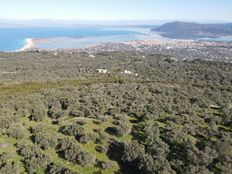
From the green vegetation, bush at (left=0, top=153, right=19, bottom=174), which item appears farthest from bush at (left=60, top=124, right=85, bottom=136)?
bush at (left=0, top=153, right=19, bottom=174)

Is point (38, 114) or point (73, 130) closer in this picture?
point (73, 130)

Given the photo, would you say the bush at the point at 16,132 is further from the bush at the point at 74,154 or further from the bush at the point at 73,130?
the bush at the point at 74,154

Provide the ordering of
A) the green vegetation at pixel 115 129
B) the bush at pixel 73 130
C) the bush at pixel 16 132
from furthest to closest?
the bush at pixel 73 130 → the bush at pixel 16 132 → the green vegetation at pixel 115 129

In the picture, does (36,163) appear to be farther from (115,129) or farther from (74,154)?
(115,129)

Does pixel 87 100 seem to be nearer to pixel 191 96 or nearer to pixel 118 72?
pixel 191 96

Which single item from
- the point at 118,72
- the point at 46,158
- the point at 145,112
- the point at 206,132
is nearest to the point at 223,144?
the point at 206,132

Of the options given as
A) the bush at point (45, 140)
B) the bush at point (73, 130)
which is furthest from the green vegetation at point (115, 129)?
the bush at point (73, 130)

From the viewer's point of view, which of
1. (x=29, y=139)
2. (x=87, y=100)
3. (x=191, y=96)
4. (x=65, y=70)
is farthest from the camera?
(x=65, y=70)

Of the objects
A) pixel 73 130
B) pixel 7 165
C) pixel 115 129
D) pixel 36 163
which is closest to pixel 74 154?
pixel 36 163
